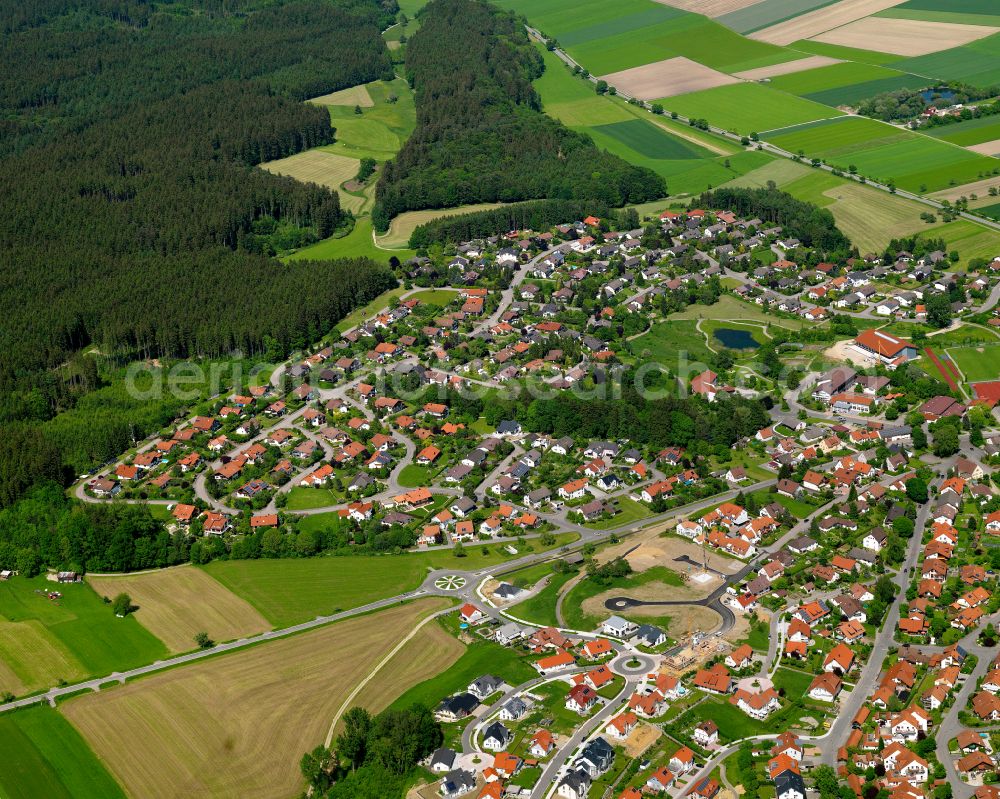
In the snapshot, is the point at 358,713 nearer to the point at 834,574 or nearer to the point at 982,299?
the point at 834,574

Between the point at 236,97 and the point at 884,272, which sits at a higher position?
the point at 236,97

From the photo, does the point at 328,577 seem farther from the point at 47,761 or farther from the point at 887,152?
the point at 887,152

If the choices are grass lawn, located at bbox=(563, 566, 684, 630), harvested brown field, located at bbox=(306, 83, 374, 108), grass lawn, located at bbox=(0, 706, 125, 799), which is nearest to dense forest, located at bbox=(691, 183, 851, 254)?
grass lawn, located at bbox=(563, 566, 684, 630)

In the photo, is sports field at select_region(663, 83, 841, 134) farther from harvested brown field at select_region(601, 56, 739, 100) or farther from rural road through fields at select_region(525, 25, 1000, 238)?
harvested brown field at select_region(601, 56, 739, 100)

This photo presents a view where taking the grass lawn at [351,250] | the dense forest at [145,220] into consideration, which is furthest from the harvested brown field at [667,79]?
the grass lawn at [351,250]

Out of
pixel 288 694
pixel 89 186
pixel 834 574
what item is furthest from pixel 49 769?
pixel 89 186

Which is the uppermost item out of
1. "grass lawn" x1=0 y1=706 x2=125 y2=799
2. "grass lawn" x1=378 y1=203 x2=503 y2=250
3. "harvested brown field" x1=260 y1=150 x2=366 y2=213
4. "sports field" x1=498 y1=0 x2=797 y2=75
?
"sports field" x1=498 y1=0 x2=797 y2=75

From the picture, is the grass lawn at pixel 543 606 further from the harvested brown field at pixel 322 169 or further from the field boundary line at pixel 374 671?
the harvested brown field at pixel 322 169
